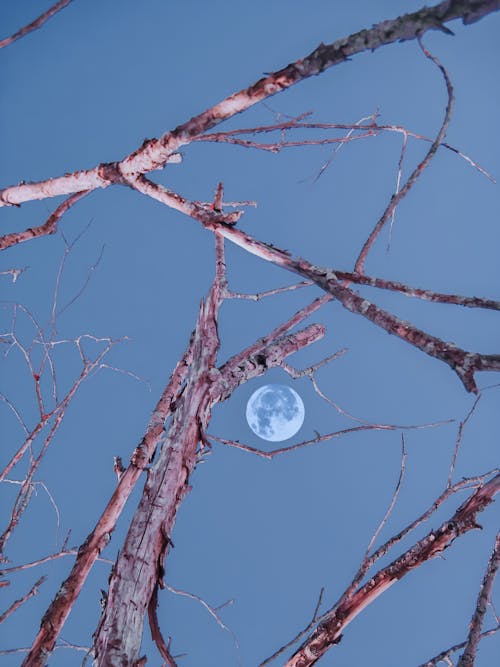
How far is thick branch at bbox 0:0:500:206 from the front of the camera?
130 cm

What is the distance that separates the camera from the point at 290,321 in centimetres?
336

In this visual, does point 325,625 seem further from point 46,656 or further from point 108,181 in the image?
point 108,181

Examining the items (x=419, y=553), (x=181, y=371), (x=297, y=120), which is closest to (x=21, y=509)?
(x=181, y=371)

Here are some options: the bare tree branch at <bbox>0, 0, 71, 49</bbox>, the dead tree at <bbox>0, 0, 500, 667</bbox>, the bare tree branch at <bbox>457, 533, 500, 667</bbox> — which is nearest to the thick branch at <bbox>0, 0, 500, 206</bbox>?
the dead tree at <bbox>0, 0, 500, 667</bbox>

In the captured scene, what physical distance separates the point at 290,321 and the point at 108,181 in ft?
5.01

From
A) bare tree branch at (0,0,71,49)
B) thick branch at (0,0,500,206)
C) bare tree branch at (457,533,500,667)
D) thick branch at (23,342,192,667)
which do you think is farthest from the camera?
thick branch at (23,342,192,667)

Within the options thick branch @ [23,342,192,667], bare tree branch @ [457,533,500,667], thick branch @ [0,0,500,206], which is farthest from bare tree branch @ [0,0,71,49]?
bare tree branch @ [457,533,500,667]

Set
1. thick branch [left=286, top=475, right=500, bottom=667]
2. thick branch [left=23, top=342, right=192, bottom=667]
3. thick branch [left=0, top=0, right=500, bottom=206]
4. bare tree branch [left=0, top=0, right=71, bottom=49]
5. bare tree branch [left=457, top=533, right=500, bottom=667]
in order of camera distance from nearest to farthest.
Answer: thick branch [left=0, top=0, right=500, bottom=206]
bare tree branch [left=0, top=0, right=71, bottom=49]
bare tree branch [left=457, top=533, right=500, bottom=667]
thick branch [left=23, top=342, right=192, bottom=667]
thick branch [left=286, top=475, right=500, bottom=667]

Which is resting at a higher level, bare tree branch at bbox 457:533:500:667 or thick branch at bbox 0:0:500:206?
thick branch at bbox 0:0:500:206

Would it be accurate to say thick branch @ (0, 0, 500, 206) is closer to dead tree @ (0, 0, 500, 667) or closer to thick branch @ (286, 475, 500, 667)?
dead tree @ (0, 0, 500, 667)

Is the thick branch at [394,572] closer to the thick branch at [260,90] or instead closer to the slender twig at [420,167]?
the slender twig at [420,167]

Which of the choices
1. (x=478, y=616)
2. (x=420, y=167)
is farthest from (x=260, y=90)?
(x=478, y=616)

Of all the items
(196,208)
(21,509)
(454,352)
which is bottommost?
(21,509)

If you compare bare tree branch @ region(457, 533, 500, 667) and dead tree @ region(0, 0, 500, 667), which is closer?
dead tree @ region(0, 0, 500, 667)
